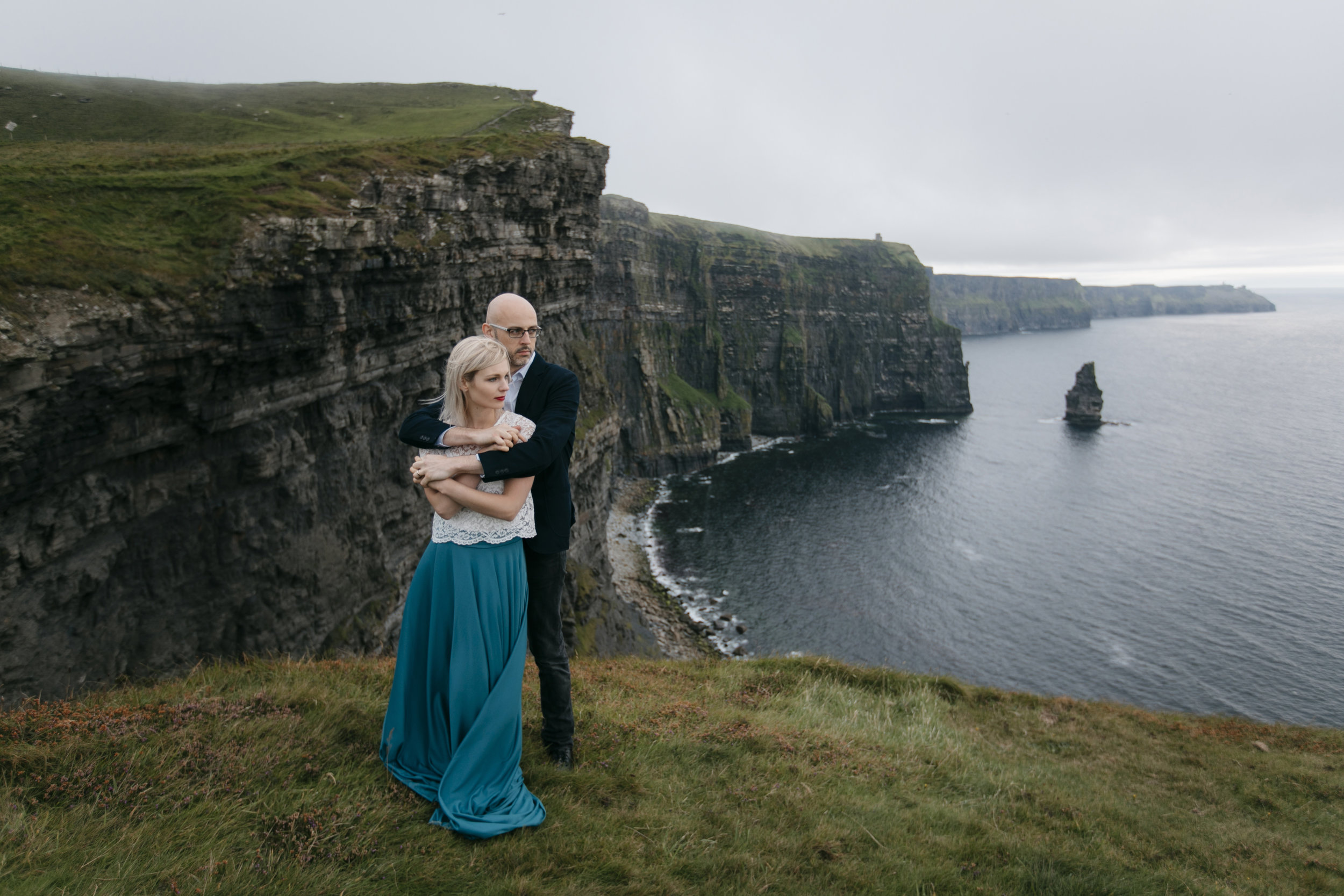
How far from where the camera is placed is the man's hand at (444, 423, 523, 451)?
18.6 feet

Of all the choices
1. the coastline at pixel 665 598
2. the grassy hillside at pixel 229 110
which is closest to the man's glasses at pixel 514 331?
the coastline at pixel 665 598

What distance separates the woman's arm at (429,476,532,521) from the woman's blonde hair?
639 mm

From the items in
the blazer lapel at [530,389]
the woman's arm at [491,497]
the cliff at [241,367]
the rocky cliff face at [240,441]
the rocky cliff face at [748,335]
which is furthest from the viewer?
the rocky cliff face at [748,335]

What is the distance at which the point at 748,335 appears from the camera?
394 feet

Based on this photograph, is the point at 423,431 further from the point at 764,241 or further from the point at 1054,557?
the point at 764,241

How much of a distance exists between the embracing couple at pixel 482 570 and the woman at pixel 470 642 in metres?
0.01

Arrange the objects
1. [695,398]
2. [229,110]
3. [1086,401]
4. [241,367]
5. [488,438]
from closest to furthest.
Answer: [488,438], [241,367], [229,110], [695,398], [1086,401]

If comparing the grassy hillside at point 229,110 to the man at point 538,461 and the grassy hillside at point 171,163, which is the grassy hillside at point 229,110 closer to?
the grassy hillside at point 171,163

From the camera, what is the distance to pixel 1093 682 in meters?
41.7

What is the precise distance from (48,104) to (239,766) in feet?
137

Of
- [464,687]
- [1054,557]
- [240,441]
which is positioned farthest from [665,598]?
[464,687]

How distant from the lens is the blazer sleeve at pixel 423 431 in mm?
5910

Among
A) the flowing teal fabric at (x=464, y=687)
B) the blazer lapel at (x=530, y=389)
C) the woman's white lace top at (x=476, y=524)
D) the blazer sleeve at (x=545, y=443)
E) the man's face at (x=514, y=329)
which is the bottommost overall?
the flowing teal fabric at (x=464, y=687)

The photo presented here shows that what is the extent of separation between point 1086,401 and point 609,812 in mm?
132178
